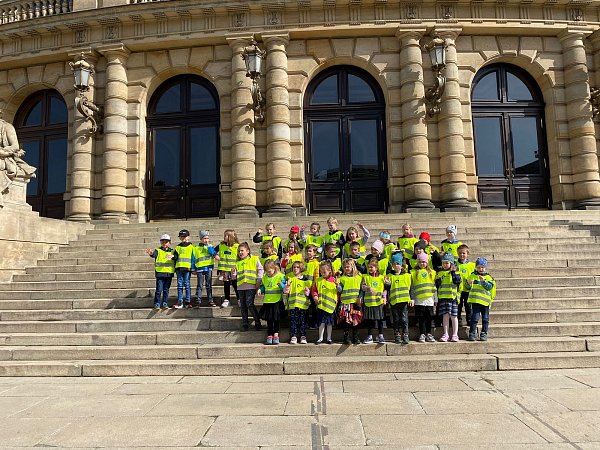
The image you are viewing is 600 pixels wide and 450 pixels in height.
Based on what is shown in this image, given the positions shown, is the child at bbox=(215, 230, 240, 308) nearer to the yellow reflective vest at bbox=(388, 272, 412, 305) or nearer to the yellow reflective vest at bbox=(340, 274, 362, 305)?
the yellow reflective vest at bbox=(340, 274, 362, 305)

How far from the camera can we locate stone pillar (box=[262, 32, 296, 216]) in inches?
617

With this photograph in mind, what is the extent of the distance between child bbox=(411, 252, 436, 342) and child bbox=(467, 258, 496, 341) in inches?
24.8

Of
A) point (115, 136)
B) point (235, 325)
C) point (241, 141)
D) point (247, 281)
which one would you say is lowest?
point (235, 325)

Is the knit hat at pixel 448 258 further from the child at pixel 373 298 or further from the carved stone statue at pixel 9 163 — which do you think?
the carved stone statue at pixel 9 163

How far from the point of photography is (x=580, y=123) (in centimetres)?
1595

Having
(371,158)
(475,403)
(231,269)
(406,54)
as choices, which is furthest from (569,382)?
(406,54)

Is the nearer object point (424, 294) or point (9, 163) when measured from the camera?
point (424, 294)

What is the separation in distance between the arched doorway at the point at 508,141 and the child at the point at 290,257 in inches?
409

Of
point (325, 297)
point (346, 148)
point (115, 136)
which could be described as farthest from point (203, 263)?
point (115, 136)

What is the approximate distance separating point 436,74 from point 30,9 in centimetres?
1552

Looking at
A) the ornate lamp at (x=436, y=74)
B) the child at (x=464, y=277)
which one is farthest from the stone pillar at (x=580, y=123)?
the child at (x=464, y=277)

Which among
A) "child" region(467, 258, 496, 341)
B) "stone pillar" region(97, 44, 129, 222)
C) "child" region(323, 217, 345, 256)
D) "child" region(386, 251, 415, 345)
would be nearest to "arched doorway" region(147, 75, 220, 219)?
"stone pillar" region(97, 44, 129, 222)

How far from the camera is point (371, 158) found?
16672 millimetres

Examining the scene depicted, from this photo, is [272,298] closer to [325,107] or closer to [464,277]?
[464,277]
